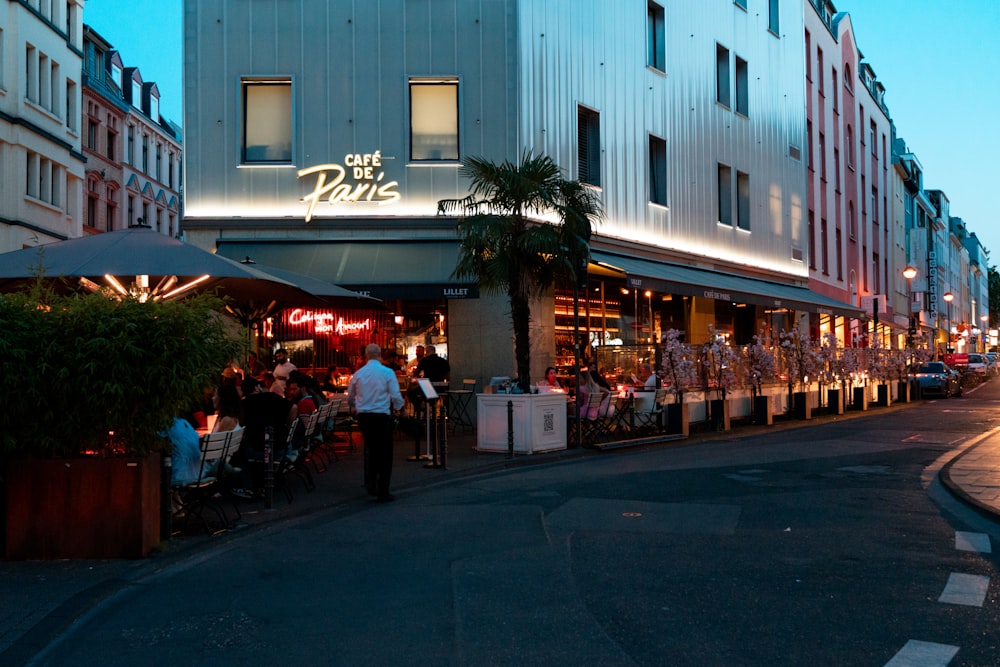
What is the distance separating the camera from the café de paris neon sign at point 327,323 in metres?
20.9

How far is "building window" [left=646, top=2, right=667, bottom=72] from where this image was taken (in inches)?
1072

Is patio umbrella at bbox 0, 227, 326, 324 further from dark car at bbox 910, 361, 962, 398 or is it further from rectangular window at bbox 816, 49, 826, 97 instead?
rectangular window at bbox 816, 49, 826, 97

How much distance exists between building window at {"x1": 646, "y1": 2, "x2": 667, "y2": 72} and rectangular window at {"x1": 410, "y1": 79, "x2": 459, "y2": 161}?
8051 millimetres

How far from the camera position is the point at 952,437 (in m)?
18.6

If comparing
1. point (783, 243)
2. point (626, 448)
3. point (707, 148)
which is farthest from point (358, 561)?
point (783, 243)

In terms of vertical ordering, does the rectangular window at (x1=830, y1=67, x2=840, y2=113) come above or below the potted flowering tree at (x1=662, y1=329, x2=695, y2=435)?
above

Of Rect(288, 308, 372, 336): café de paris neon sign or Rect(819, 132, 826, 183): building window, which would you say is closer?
Rect(288, 308, 372, 336): café de paris neon sign

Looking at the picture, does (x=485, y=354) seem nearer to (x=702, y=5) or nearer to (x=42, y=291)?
(x=42, y=291)

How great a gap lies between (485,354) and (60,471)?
12.9 meters

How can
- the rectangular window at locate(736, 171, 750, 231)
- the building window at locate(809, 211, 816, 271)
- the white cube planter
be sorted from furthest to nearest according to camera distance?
1. the building window at locate(809, 211, 816, 271)
2. the rectangular window at locate(736, 171, 750, 231)
3. the white cube planter

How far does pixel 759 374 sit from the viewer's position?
22047 mm

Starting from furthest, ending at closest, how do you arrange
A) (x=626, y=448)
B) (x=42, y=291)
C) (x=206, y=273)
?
(x=626, y=448), (x=206, y=273), (x=42, y=291)

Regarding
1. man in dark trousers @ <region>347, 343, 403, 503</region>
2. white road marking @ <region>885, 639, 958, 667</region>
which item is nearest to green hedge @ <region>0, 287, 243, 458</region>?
man in dark trousers @ <region>347, 343, 403, 503</region>

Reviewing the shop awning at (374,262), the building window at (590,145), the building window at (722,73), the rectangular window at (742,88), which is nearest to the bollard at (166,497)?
the shop awning at (374,262)
